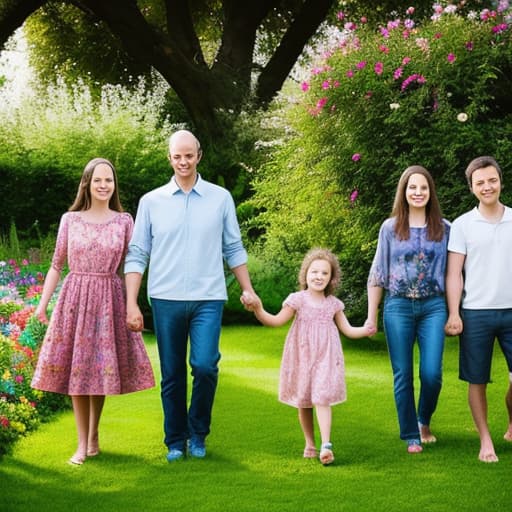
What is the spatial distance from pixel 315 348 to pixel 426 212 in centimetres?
103

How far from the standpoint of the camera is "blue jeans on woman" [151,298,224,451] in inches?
211

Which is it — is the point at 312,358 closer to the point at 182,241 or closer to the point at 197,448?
the point at 197,448

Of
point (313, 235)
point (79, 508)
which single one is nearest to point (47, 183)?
point (313, 235)

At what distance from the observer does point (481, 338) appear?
5.41m

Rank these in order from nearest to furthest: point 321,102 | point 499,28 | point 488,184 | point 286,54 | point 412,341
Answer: point 488,184 < point 412,341 < point 499,28 < point 321,102 < point 286,54

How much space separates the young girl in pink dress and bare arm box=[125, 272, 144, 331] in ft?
2.05

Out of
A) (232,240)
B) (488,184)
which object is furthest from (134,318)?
(488,184)

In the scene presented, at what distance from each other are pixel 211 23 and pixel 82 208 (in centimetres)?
1743

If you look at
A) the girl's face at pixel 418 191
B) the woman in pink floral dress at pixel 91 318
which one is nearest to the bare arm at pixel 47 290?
the woman in pink floral dress at pixel 91 318

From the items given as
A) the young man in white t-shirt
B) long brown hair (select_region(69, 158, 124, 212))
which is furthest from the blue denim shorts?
long brown hair (select_region(69, 158, 124, 212))

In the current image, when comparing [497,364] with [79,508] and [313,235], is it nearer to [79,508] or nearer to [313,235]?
[313,235]

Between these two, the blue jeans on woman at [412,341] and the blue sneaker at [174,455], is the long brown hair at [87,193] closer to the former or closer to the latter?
the blue sneaker at [174,455]

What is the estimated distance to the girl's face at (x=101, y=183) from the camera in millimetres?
5559

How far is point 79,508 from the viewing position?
483 centimetres
